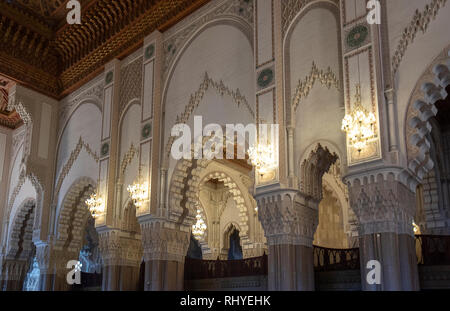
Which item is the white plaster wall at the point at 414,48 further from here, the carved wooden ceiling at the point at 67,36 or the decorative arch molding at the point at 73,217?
the decorative arch molding at the point at 73,217

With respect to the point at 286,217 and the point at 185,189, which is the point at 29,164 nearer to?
the point at 185,189

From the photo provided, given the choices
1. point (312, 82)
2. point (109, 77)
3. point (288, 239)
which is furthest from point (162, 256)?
point (109, 77)

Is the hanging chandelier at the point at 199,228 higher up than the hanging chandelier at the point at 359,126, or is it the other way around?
the hanging chandelier at the point at 359,126

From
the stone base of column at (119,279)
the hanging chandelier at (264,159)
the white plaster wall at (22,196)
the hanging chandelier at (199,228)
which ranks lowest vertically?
the stone base of column at (119,279)

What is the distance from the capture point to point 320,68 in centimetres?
731

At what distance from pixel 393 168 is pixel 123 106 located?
6706 mm

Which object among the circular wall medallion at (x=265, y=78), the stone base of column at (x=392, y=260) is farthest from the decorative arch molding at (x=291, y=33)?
the stone base of column at (x=392, y=260)

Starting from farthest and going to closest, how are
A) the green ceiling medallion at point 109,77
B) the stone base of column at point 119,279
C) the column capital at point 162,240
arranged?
the green ceiling medallion at point 109,77, the stone base of column at point 119,279, the column capital at point 162,240

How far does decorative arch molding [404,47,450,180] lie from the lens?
605cm

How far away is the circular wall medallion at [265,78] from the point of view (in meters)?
7.67

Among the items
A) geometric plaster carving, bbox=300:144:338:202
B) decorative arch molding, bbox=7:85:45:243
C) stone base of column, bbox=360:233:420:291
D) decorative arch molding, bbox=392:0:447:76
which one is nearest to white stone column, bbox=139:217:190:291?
geometric plaster carving, bbox=300:144:338:202

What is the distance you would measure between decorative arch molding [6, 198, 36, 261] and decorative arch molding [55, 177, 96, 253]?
2130 millimetres

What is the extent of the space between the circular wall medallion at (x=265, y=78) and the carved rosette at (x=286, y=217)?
69.7 inches

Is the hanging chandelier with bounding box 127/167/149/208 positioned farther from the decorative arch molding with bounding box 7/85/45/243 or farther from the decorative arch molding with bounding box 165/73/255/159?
the decorative arch molding with bounding box 7/85/45/243
